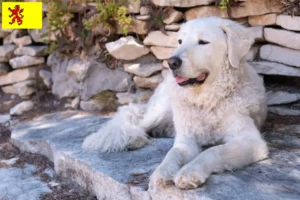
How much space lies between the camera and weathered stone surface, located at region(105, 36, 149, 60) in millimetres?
5138

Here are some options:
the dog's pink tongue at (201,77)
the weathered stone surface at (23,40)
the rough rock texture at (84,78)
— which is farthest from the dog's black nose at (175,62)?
the weathered stone surface at (23,40)

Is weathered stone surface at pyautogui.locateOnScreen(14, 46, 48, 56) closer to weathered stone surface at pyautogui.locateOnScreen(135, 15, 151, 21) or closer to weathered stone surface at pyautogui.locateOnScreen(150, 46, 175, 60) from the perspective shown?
weathered stone surface at pyautogui.locateOnScreen(135, 15, 151, 21)

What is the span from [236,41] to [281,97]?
4.34 ft

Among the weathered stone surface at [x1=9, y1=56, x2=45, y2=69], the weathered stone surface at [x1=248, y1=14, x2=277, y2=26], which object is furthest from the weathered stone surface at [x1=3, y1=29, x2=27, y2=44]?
the weathered stone surface at [x1=248, y1=14, x2=277, y2=26]

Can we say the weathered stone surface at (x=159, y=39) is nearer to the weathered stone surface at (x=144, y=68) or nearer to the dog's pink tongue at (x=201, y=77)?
the weathered stone surface at (x=144, y=68)

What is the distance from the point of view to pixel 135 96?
207 inches

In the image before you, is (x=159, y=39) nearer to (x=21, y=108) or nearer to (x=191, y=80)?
(x=191, y=80)

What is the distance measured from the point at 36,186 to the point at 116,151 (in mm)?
749

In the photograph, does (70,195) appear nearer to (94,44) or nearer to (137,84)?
(137,84)

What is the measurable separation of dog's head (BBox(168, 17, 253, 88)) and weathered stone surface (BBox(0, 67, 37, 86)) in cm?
368

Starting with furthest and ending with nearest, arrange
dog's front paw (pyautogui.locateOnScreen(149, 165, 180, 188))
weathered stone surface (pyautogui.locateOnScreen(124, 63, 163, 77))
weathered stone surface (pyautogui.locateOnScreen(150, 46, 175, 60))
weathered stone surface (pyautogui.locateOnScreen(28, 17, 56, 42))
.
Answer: weathered stone surface (pyautogui.locateOnScreen(28, 17, 56, 42))
weathered stone surface (pyautogui.locateOnScreen(124, 63, 163, 77))
weathered stone surface (pyautogui.locateOnScreen(150, 46, 175, 60))
dog's front paw (pyautogui.locateOnScreen(149, 165, 180, 188))

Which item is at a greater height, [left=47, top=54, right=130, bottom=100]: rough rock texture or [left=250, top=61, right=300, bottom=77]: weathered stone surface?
[left=250, top=61, right=300, bottom=77]: weathered stone surface

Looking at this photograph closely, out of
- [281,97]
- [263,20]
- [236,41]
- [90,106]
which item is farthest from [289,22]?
[90,106]

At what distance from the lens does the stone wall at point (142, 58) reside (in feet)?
13.4
